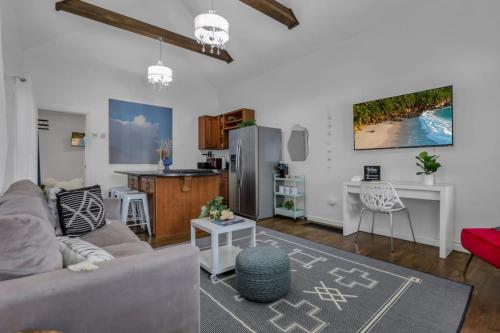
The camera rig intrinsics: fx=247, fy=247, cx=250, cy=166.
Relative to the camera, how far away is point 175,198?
3.58 m

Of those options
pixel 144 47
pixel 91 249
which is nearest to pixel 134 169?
pixel 144 47

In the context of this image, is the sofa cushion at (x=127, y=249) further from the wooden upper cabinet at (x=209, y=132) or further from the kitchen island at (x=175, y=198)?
the wooden upper cabinet at (x=209, y=132)

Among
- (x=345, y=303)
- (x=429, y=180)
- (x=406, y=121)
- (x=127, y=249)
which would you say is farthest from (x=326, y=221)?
(x=127, y=249)

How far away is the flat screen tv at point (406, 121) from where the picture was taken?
116 inches

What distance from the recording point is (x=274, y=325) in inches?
63.6

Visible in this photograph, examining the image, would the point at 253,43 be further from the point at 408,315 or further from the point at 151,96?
the point at 408,315

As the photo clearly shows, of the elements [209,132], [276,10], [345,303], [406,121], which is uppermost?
[276,10]

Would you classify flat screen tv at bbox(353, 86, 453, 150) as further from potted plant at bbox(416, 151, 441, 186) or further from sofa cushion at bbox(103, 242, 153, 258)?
sofa cushion at bbox(103, 242, 153, 258)

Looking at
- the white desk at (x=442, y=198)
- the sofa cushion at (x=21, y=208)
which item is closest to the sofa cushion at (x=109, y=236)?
the sofa cushion at (x=21, y=208)

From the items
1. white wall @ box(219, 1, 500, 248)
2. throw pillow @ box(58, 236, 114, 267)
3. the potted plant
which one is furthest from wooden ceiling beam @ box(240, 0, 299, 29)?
throw pillow @ box(58, 236, 114, 267)

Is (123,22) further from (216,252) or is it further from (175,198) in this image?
(216,252)

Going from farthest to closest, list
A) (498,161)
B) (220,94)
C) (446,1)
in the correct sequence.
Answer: (220,94), (446,1), (498,161)

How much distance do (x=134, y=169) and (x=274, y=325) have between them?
4.59 m

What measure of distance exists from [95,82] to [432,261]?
19.8 ft
